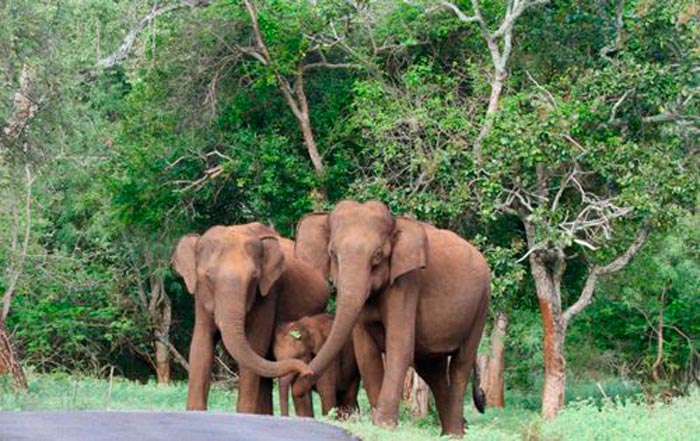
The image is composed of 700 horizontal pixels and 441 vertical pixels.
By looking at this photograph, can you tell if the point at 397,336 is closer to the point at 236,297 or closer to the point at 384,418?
the point at 384,418

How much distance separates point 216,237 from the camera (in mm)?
21141

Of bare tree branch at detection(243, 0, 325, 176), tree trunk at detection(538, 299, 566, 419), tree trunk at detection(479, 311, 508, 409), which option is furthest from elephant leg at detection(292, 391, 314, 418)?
tree trunk at detection(479, 311, 508, 409)

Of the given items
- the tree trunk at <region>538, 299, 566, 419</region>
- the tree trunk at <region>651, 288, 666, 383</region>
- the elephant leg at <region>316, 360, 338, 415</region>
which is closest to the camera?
the elephant leg at <region>316, 360, 338, 415</region>

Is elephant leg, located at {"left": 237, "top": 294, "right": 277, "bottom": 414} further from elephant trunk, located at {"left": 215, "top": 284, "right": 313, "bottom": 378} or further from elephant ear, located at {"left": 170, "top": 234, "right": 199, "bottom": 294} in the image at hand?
elephant ear, located at {"left": 170, "top": 234, "right": 199, "bottom": 294}

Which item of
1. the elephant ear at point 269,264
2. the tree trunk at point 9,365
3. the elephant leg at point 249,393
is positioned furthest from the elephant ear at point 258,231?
the tree trunk at point 9,365

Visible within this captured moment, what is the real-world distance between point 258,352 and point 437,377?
6.98 feet

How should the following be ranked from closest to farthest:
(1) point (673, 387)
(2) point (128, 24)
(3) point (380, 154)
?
(3) point (380, 154) → (1) point (673, 387) → (2) point (128, 24)

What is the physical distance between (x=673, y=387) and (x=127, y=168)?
11.7 metres

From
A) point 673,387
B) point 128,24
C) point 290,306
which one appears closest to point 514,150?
point 290,306

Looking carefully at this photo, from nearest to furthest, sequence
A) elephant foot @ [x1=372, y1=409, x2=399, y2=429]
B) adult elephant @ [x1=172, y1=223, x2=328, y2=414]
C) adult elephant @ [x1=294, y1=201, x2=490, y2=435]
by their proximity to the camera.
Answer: elephant foot @ [x1=372, y1=409, x2=399, y2=429]
adult elephant @ [x1=294, y1=201, x2=490, y2=435]
adult elephant @ [x1=172, y1=223, x2=328, y2=414]

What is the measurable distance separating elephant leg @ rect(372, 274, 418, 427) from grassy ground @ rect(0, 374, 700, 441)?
321 mm

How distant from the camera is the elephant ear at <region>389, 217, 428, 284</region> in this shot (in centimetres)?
1930

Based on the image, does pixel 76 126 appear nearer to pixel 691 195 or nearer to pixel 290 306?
pixel 290 306

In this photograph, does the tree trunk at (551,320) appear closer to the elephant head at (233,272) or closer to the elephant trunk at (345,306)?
the elephant head at (233,272)
